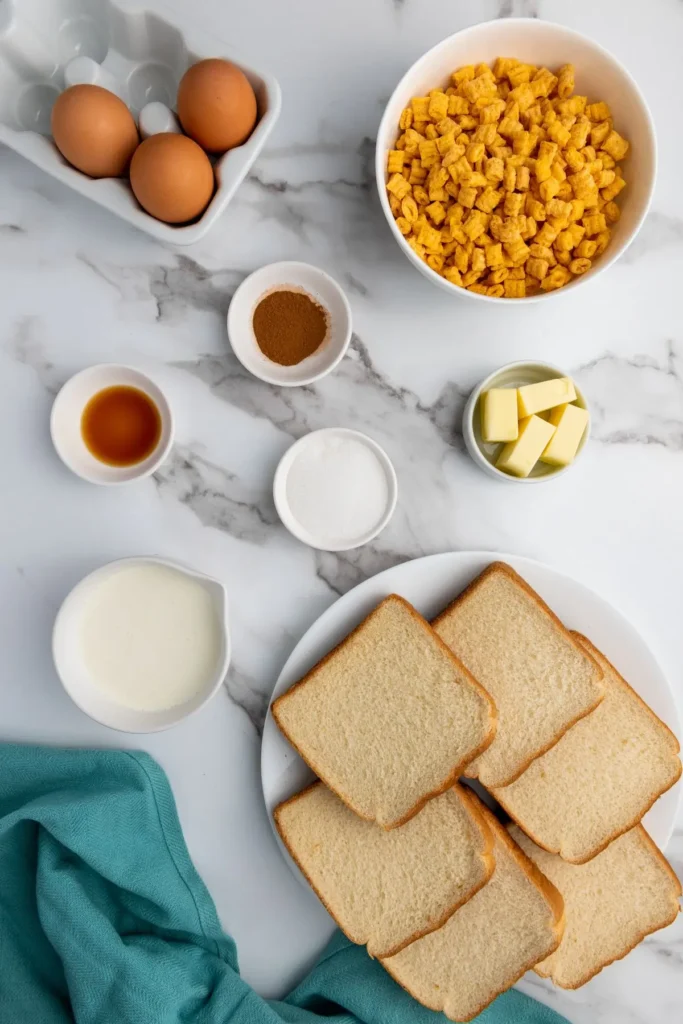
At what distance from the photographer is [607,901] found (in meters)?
1.35

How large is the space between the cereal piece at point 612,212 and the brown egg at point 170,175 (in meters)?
0.60

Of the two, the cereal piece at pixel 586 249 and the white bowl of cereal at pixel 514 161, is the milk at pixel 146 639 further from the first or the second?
the cereal piece at pixel 586 249

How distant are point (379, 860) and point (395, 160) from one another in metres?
1.11

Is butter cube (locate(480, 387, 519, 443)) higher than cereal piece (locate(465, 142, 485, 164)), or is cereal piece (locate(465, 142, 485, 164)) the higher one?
cereal piece (locate(465, 142, 485, 164))

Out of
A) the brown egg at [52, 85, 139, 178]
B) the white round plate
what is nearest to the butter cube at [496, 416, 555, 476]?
the white round plate

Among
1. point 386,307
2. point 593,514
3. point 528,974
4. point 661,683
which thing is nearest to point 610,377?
point 593,514

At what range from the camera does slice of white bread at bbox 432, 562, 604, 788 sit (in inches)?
50.5

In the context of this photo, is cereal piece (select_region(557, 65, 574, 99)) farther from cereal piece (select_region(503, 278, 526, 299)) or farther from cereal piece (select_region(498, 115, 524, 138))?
cereal piece (select_region(503, 278, 526, 299))

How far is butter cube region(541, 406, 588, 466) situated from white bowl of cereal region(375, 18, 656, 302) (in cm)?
20

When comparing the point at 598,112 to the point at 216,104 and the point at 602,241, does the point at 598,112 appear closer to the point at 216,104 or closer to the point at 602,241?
the point at 602,241

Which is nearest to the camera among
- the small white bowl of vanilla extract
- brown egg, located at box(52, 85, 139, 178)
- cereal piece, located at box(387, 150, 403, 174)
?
brown egg, located at box(52, 85, 139, 178)

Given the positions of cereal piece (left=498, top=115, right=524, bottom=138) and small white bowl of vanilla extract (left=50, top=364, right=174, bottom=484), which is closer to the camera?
cereal piece (left=498, top=115, right=524, bottom=138)

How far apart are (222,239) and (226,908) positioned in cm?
114

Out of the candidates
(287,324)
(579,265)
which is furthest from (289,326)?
(579,265)
